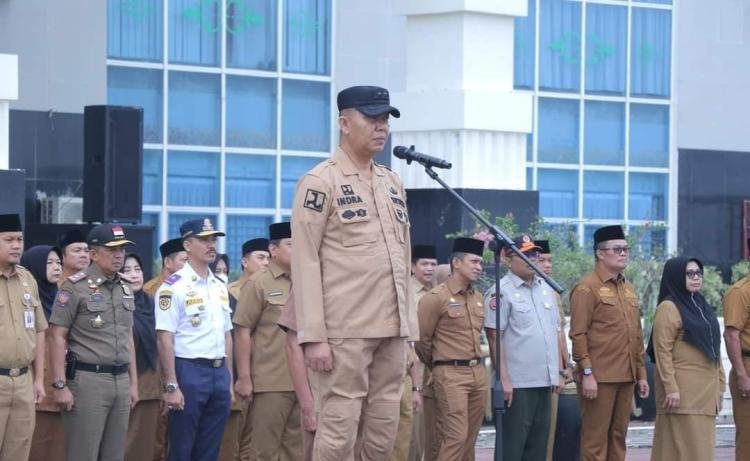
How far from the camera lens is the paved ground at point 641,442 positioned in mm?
13586

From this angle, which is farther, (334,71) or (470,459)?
(334,71)

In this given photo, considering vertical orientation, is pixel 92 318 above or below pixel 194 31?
below

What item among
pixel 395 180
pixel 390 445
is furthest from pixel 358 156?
pixel 390 445

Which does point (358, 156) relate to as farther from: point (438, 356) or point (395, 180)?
point (438, 356)

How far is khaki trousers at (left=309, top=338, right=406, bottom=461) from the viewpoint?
294 inches

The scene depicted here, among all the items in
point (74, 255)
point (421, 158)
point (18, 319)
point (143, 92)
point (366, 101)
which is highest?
point (143, 92)

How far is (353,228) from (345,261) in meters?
0.17

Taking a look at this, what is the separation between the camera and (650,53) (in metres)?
22.5

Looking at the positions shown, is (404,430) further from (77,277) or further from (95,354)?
(77,277)

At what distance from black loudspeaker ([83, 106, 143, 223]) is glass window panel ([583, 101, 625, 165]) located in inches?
362

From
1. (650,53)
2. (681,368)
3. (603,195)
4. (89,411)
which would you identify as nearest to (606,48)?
(650,53)

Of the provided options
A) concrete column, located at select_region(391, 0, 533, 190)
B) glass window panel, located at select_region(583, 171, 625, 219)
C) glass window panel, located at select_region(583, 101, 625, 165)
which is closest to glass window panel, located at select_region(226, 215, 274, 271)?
concrete column, located at select_region(391, 0, 533, 190)

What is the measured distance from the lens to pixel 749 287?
11.7 metres

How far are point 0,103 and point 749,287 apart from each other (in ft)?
23.7
